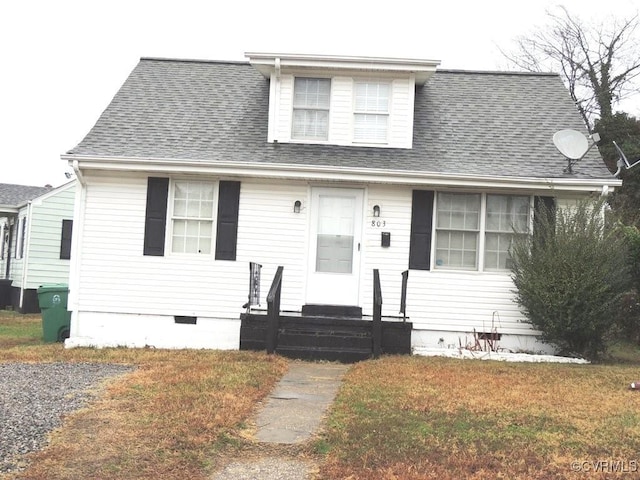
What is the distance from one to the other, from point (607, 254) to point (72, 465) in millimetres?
8047

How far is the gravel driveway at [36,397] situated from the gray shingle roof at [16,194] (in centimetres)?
1468

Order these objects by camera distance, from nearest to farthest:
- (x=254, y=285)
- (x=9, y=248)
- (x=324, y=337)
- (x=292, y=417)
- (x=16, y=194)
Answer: (x=292, y=417)
(x=324, y=337)
(x=254, y=285)
(x=9, y=248)
(x=16, y=194)

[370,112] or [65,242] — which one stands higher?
[370,112]

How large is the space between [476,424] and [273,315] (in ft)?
14.4

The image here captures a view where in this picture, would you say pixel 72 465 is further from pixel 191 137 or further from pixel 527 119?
pixel 527 119

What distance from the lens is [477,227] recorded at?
10.8m

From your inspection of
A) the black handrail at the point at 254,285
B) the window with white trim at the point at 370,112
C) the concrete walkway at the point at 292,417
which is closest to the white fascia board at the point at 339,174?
the window with white trim at the point at 370,112

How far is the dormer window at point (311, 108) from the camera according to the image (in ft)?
37.6

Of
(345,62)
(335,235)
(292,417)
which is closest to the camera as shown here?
(292,417)

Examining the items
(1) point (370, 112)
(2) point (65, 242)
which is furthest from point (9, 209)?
(1) point (370, 112)

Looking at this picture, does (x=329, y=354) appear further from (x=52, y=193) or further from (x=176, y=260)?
(x=52, y=193)

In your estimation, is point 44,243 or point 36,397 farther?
point 44,243

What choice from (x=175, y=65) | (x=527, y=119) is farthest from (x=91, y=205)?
(x=527, y=119)

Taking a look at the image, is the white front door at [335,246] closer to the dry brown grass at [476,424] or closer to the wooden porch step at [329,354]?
the wooden porch step at [329,354]
